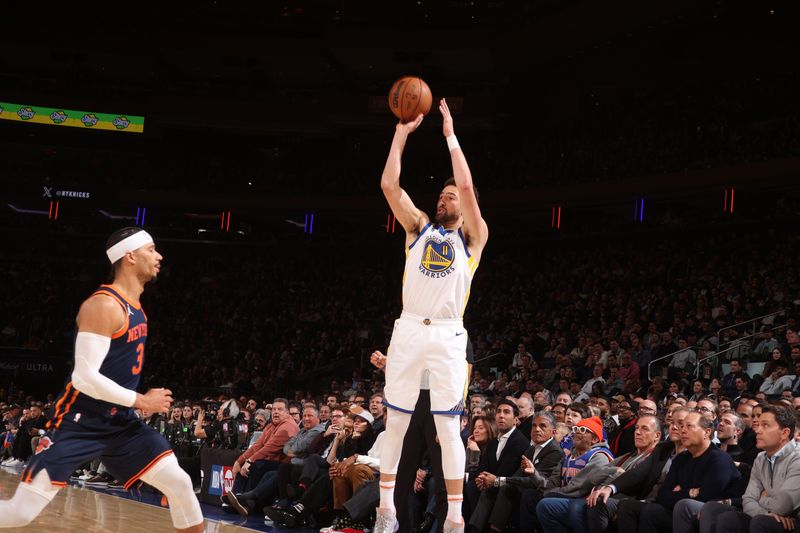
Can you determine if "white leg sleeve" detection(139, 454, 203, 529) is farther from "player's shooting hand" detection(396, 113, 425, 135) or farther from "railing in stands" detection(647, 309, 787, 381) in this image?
"railing in stands" detection(647, 309, 787, 381)


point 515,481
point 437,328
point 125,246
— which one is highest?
point 125,246

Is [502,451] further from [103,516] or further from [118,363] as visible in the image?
[118,363]

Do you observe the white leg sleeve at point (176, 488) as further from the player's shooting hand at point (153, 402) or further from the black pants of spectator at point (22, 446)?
the black pants of spectator at point (22, 446)

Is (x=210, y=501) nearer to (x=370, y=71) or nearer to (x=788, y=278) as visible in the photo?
(x=788, y=278)

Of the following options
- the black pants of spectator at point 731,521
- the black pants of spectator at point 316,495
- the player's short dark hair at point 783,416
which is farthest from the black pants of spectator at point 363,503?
the player's short dark hair at point 783,416

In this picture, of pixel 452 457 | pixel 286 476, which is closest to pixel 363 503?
pixel 286 476

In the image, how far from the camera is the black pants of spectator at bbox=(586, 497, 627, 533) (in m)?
7.48

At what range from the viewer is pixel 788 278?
1814 cm

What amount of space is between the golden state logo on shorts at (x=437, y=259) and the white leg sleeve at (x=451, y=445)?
889 millimetres

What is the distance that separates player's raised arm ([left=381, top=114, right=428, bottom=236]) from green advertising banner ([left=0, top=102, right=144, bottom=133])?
27069mm

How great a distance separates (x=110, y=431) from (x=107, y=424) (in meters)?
0.04

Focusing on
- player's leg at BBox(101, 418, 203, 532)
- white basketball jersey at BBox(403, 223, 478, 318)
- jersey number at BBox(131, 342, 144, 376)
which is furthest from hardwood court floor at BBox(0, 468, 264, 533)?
white basketball jersey at BBox(403, 223, 478, 318)

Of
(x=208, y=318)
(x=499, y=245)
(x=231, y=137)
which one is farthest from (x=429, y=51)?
(x=208, y=318)

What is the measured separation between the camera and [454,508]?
17.1 feet
